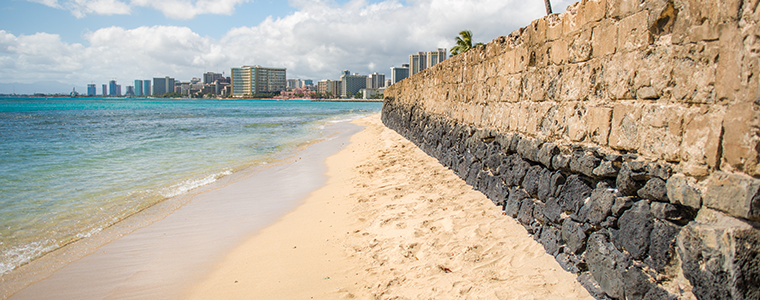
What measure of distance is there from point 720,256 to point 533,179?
1852 mm

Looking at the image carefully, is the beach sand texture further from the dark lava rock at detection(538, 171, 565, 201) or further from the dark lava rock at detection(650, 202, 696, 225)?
the dark lava rock at detection(650, 202, 696, 225)

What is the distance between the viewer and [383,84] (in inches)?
6693

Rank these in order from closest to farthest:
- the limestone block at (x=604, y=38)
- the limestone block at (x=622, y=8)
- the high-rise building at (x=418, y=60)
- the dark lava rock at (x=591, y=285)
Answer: the limestone block at (x=622, y=8), the dark lava rock at (x=591, y=285), the limestone block at (x=604, y=38), the high-rise building at (x=418, y=60)

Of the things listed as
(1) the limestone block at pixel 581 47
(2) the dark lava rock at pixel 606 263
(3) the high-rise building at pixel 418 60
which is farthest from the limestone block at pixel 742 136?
(3) the high-rise building at pixel 418 60

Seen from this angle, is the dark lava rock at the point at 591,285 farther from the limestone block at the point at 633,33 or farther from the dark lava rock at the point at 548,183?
the limestone block at the point at 633,33

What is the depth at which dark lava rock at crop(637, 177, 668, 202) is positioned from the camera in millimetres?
2141

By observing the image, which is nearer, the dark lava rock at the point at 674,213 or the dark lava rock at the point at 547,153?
the dark lava rock at the point at 674,213

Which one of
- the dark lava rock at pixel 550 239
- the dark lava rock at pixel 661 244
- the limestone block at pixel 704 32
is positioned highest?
the limestone block at pixel 704 32

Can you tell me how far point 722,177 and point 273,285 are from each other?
3190 millimetres

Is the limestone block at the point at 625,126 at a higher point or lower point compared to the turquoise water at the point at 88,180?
higher

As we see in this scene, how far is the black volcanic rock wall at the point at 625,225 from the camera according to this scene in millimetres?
1820

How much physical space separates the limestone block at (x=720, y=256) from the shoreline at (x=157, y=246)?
3.78 meters

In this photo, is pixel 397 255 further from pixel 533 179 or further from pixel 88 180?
pixel 88 180

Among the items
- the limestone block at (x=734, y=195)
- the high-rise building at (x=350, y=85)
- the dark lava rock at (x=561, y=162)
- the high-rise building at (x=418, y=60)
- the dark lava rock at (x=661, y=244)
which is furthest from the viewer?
the high-rise building at (x=350, y=85)
